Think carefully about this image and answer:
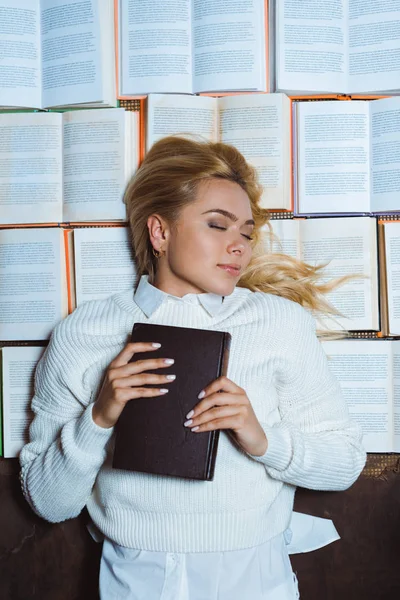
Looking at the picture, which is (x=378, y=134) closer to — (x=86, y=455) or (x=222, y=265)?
(x=222, y=265)

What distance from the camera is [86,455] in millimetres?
1111

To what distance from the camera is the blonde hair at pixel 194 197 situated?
122cm

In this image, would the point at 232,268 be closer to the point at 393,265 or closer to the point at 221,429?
the point at 221,429

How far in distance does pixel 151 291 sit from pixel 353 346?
437 mm

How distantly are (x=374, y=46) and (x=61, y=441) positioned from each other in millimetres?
989

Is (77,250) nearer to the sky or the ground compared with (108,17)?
nearer to the ground

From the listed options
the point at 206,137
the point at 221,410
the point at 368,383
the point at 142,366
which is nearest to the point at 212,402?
the point at 221,410

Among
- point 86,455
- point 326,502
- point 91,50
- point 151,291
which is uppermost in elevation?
point 91,50

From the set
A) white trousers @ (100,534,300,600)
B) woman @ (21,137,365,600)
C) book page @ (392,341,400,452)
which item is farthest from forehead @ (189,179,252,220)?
white trousers @ (100,534,300,600)

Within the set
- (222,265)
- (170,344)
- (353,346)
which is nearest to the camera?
(170,344)

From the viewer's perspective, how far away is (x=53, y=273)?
1.41m

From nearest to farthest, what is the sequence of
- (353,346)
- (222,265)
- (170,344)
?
(170,344), (222,265), (353,346)

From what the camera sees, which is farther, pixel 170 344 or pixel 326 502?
pixel 326 502

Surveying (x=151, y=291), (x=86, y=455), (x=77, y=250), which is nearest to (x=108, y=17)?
(x=77, y=250)
